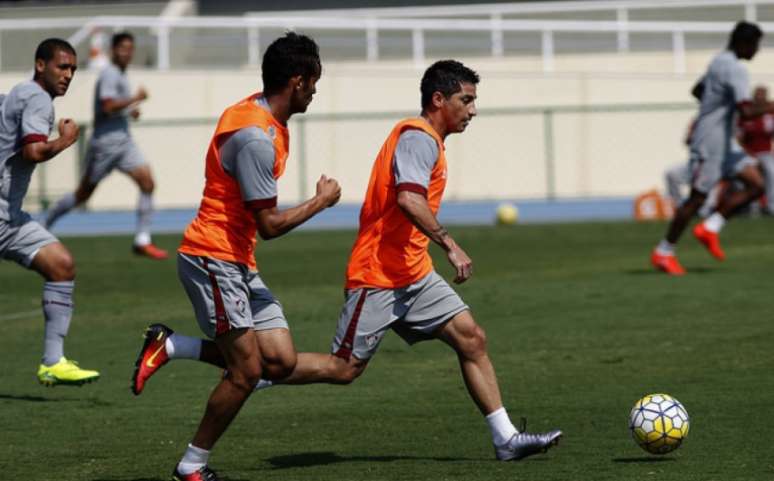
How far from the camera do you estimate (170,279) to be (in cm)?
1714

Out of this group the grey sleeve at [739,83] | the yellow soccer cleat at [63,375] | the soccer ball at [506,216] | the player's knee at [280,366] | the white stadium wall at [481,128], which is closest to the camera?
the player's knee at [280,366]

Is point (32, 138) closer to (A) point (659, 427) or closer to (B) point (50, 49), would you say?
(B) point (50, 49)

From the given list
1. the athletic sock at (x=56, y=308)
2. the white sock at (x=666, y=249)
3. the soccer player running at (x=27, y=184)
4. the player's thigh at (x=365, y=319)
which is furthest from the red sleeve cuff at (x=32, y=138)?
the white sock at (x=666, y=249)

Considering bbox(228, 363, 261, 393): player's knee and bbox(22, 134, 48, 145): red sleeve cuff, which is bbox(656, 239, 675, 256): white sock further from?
bbox(228, 363, 261, 393): player's knee

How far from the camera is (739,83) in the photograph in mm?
15188

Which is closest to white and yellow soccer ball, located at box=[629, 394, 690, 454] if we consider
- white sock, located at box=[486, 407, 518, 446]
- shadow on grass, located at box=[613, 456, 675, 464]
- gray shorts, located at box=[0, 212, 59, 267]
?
shadow on grass, located at box=[613, 456, 675, 464]

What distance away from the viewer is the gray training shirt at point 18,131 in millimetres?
9445

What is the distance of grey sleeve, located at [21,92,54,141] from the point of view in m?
9.41

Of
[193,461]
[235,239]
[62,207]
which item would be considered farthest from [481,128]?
[193,461]

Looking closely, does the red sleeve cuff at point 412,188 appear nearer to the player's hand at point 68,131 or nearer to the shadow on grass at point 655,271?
the player's hand at point 68,131

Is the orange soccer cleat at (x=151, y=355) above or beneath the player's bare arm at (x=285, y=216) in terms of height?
beneath

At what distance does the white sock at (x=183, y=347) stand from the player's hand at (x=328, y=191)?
43.8 inches

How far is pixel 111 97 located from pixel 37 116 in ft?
28.8

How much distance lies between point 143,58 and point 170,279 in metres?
16.8
